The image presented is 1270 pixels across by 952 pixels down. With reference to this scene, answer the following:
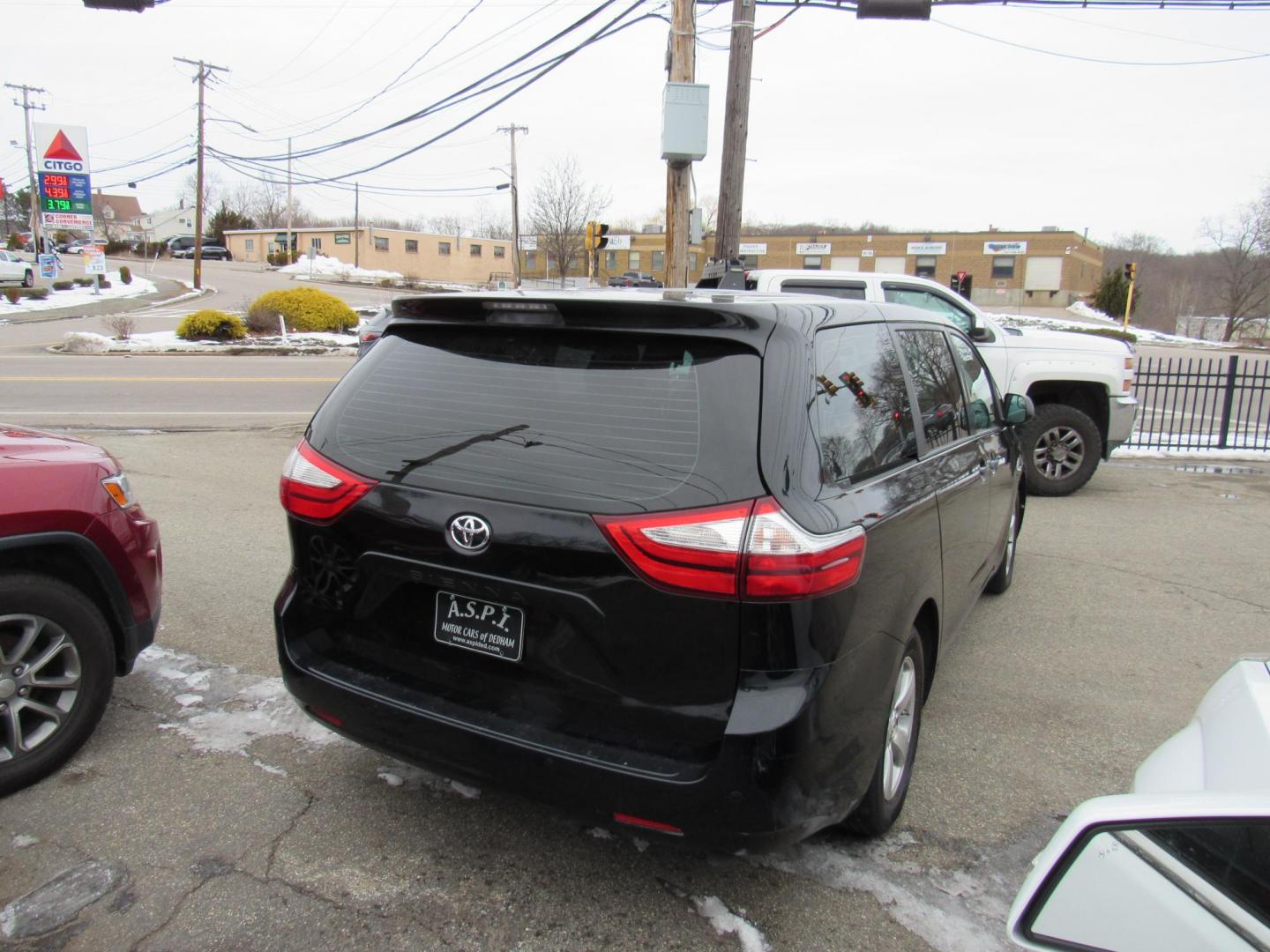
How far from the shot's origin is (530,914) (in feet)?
8.35

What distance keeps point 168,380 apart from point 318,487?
1610 cm

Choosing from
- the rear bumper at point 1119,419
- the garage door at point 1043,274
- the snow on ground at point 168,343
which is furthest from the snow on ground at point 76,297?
the garage door at point 1043,274

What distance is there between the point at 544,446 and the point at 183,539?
4737 millimetres

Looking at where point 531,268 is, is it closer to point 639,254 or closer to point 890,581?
point 639,254

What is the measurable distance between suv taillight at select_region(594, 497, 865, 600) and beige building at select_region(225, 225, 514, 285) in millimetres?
79157

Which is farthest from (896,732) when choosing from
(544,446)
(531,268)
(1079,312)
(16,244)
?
(531,268)

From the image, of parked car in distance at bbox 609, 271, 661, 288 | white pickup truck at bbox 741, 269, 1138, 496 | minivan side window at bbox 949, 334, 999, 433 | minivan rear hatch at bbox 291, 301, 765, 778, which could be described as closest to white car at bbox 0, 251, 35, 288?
parked car in distance at bbox 609, 271, 661, 288

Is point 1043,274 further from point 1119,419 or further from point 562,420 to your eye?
point 562,420

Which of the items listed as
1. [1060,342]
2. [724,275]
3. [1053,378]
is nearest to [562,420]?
[724,275]

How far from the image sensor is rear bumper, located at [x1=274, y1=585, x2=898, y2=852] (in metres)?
2.23

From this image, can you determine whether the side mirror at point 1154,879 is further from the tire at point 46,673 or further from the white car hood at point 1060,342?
the white car hood at point 1060,342

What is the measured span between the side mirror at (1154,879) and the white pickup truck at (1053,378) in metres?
7.66

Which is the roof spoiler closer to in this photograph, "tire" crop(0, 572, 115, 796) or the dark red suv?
the dark red suv

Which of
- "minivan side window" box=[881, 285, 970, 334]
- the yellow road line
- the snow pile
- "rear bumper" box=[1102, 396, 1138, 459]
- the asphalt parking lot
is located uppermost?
the snow pile
